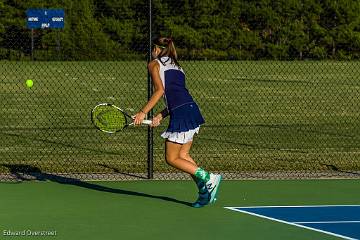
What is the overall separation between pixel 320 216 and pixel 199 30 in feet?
121

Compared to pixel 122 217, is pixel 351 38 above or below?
below

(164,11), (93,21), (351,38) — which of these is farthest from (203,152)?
(351,38)

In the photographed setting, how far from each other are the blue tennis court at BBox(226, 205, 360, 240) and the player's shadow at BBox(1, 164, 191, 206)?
0.97 meters

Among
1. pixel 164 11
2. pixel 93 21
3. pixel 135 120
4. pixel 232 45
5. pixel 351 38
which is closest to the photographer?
pixel 135 120

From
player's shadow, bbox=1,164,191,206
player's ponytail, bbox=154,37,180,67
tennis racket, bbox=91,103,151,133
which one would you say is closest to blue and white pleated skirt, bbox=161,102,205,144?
player's ponytail, bbox=154,37,180,67

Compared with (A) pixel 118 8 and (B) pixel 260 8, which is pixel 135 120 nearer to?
(A) pixel 118 8

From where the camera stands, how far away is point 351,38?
5441 centimetres

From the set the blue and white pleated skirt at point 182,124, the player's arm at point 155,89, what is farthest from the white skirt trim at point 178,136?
the player's arm at point 155,89

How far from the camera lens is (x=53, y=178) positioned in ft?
44.8

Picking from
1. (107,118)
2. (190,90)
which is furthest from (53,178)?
(190,90)

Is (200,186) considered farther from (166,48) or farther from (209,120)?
(209,120)

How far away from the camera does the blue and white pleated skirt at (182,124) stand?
36.7ft

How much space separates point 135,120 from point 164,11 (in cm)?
3936

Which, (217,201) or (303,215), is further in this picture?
(217,201)
